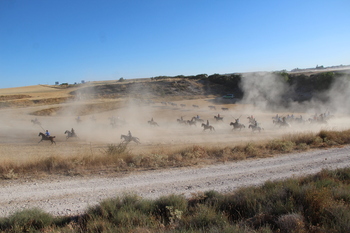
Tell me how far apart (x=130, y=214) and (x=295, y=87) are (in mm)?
62918

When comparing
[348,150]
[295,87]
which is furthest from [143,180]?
[295,87]

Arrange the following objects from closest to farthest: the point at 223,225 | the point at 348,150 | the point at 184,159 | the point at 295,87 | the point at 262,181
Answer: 1. the point at 223,225
2. the point at 262,181
3. the point at 184,159
4. the point at 348,150
5. the point at 295,87

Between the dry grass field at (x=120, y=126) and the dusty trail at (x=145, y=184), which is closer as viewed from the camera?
the dusty trail at (x=145, y=184)

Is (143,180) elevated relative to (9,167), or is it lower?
lower

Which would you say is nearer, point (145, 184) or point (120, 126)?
point (145, 184)

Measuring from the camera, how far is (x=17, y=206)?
23.3 ft

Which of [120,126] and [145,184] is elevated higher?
[145,184]

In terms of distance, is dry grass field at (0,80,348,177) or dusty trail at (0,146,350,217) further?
dry grass field at (0,80,348,177)

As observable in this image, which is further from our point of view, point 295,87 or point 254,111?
point 295,87

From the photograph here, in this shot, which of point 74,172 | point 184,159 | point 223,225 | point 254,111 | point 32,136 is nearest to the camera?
point 223,225

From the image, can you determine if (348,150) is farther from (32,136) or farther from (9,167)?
(32,136)

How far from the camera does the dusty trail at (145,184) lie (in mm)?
7375

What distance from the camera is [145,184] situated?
8.88 metres

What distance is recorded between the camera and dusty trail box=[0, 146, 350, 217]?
7.38 m
